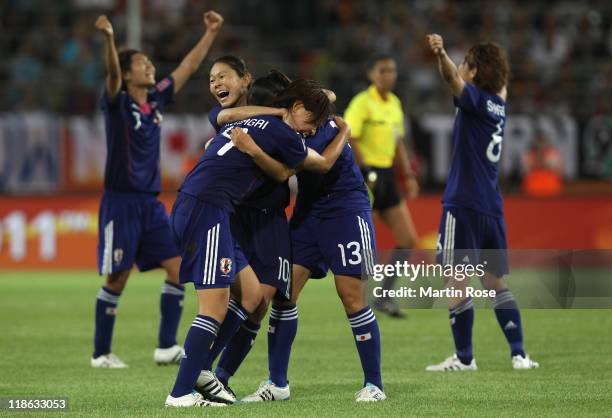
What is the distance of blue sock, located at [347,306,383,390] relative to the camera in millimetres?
7578

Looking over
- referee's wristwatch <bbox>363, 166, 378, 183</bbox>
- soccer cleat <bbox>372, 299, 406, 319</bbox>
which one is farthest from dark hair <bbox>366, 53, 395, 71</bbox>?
soccer cleat <bbox>372, 299, 406, 319</bbox>

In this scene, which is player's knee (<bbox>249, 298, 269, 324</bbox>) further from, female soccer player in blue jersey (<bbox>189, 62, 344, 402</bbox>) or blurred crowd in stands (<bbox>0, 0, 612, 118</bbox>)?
blurred crowd in stands (<bbox>0, 0, 612, 118</bbox>)

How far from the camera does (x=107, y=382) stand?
27.8 ft

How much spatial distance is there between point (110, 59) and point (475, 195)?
3022 millimetres

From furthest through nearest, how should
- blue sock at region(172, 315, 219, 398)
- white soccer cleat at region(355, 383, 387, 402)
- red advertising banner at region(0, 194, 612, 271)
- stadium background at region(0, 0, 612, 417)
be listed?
red advertising banner at region(0, 194, 612, 271), stadium background at region(0, 0, 612, 417), white soccer cleat at region(355, 383, 387, 402), blue sock at region(172, 315, 219, 398)

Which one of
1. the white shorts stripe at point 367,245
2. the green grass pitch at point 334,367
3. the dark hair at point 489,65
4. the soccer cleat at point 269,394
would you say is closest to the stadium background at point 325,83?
the green grass pitch at point 334,367

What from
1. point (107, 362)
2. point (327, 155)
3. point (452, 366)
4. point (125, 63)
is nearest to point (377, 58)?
point (125, 63)

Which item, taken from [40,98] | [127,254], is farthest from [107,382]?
[40,98]

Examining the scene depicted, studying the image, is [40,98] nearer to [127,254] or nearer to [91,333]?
[91,333]

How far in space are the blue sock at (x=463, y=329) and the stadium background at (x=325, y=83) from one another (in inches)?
346

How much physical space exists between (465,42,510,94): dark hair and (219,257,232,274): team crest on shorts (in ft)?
9.81

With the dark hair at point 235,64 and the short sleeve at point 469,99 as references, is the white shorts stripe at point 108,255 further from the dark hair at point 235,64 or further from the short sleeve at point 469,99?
the short sleeve at point 469,99

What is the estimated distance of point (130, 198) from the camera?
9781mm

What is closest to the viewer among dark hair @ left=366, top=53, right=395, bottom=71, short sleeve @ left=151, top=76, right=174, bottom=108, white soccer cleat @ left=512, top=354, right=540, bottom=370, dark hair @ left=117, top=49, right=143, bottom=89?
white soccer cleat @ left=512, top=354, right=540, bottom=370
